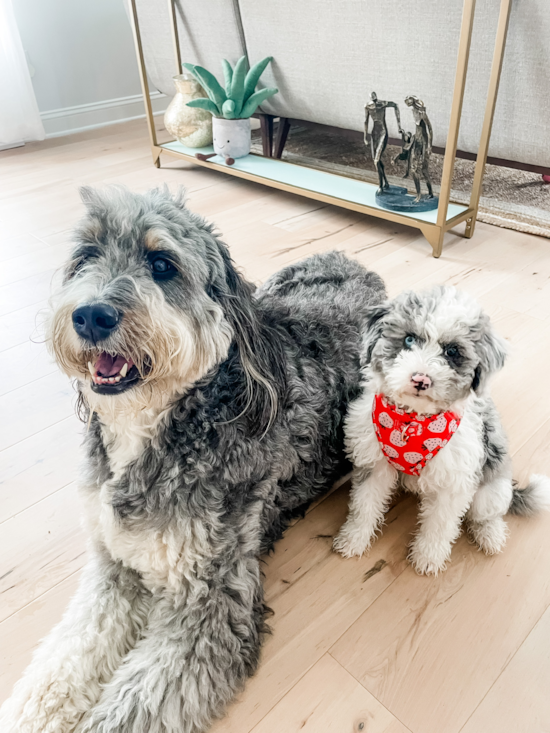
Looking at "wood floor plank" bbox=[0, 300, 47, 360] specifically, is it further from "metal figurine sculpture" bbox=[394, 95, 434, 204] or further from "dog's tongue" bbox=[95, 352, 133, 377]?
"metal figurine sculpture" bbox=[394, 95, 434, 204]

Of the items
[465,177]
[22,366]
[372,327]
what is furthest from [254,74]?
[372,327]

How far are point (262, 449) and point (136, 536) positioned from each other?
0.32 meters

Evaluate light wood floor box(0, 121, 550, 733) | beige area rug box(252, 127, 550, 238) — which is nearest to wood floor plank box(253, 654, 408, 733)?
light wood floor box(0, 121, 550, 733)

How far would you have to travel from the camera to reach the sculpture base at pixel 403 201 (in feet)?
9.55

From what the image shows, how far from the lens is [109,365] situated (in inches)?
42.3

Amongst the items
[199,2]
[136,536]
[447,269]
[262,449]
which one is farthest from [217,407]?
[199,2]

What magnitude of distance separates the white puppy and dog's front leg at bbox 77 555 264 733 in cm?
41

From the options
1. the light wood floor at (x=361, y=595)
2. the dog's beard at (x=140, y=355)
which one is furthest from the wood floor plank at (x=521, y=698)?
the dog's beard at (x=140, y=355)

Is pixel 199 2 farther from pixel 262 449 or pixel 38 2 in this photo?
pixel 262 449

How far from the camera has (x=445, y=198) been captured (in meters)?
2.71

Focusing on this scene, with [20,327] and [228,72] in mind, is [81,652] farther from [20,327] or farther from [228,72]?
[228,72]

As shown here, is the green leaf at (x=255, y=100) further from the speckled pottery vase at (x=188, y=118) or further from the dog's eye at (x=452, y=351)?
the dog's eye at (x=452, y=351)

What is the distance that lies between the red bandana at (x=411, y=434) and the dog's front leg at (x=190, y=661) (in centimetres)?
42

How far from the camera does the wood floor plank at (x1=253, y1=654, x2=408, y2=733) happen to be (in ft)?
3.75
